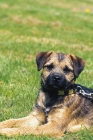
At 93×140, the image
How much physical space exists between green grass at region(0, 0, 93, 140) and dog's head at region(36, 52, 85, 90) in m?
0.95

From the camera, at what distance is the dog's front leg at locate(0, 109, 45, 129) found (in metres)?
7.78

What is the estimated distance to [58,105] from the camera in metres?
7.65

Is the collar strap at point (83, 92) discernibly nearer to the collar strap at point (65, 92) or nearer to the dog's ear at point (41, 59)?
the collar strap at point (65, 92)

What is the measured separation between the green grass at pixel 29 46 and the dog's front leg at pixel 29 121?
48cm

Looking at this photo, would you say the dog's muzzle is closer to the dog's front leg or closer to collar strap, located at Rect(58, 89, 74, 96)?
collar strap, located at Rect(58, 89, 74, 96)

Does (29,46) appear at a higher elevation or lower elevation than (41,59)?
lower

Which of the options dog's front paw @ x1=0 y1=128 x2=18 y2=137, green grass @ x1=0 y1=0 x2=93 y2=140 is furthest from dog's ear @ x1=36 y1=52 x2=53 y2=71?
dog's front paw @ x1=0 y1=128 x2=18 y2=137

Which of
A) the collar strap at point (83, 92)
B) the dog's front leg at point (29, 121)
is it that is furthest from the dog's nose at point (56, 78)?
the dog's front leg at point (29, 121)

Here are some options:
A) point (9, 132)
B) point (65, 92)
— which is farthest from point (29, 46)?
point (9, 132)

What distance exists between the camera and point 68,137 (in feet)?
24.1

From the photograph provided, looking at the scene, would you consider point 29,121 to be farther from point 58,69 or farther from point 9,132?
point 58,69

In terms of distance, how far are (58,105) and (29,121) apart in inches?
26.3

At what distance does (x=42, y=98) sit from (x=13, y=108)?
99 centimetres

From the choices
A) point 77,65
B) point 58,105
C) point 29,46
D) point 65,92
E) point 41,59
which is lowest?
point 29,46
